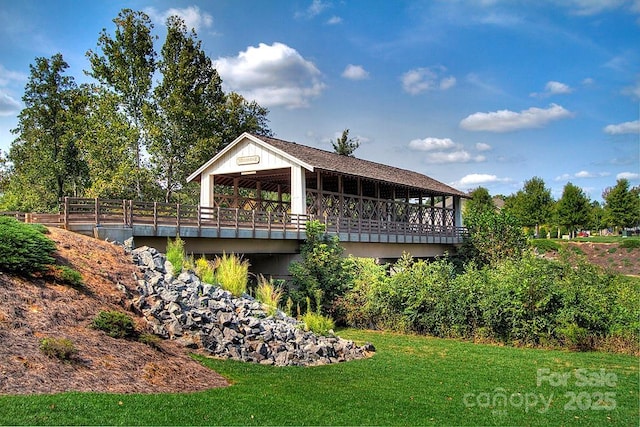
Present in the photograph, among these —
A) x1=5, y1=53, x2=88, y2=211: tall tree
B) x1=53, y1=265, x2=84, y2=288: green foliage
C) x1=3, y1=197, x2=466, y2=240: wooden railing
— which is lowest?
x1=53, y1=265, x2=84, y2=288: green foliage

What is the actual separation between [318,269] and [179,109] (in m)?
18.6

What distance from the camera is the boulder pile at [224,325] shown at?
12570 mm

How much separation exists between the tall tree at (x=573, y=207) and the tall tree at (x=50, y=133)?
1874 inches

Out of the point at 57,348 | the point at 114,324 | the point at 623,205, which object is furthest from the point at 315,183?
the point at 623,205

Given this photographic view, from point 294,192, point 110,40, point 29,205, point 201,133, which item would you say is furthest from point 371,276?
point 29,205

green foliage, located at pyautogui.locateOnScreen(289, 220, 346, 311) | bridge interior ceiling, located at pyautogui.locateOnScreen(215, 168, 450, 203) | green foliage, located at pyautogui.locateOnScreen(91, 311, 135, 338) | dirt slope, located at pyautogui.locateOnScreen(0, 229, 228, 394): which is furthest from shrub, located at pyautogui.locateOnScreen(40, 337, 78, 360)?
bridge interior ceiling, located at pyautogui.locateOnScreen(215, 168, 450, 203)

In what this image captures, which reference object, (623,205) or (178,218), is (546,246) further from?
(178,218)

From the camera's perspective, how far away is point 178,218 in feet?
61.8

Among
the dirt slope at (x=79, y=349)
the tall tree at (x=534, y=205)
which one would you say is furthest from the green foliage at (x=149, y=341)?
the tall tree at (x=534, y=205)

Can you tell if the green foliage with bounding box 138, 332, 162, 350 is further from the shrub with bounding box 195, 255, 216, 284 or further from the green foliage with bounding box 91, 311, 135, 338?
the shrub with bounding box 195, 255, 216, 284

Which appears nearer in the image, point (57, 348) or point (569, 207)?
point (57, 348)

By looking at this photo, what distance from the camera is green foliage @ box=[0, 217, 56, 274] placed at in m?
11.8

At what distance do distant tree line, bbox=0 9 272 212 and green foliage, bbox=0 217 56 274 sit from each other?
22397 mm

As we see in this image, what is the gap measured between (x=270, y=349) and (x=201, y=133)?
2787cm
